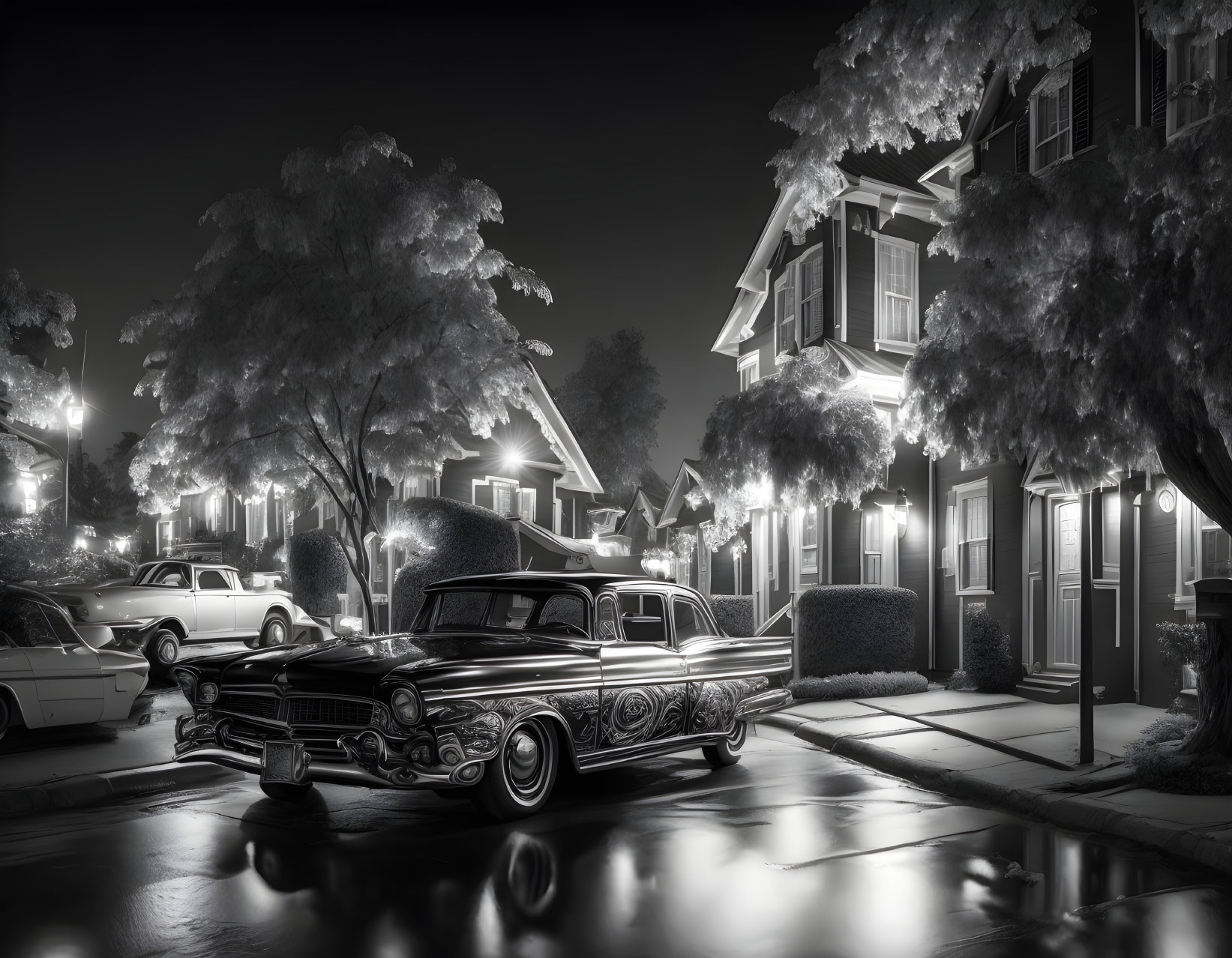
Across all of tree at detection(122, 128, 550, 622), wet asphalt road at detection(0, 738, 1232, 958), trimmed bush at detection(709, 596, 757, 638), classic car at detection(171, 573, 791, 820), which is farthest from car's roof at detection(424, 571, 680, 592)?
trimmed bush at detection(709, 596, 757, 638)

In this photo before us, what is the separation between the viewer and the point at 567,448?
32969 mm

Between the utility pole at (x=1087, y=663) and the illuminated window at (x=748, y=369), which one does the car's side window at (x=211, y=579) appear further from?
the utility pole at (x=1087, y=663)

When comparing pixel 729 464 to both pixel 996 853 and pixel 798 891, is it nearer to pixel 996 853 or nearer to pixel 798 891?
pixel 996 853

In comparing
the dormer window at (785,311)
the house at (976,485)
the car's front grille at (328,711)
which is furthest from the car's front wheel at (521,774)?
the dormer window at (785,311)

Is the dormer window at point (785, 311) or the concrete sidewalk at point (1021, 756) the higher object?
the dormer window at point (785, 311)

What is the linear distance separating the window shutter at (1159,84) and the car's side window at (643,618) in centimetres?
891

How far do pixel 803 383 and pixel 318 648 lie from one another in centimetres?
991

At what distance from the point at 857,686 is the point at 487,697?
30.4ft

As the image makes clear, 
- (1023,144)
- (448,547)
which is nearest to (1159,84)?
(1023,144)

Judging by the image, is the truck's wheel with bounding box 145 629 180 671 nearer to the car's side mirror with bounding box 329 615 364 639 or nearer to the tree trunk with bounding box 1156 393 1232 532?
the car's side mirror with bounding box 329 615 364 639

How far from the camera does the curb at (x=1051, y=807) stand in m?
6.96

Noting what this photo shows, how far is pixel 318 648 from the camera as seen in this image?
316 inches

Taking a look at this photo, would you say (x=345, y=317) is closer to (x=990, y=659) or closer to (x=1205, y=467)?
(x=990, y=659)

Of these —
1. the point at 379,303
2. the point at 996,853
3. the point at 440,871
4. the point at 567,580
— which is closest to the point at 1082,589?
the point at 996,853
